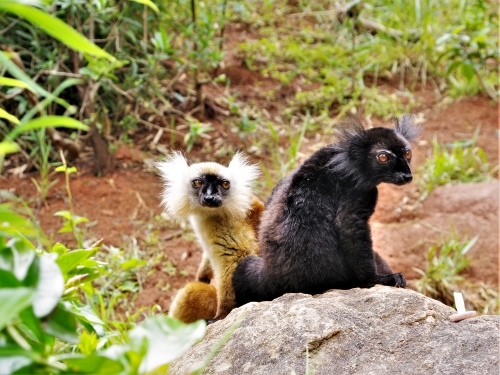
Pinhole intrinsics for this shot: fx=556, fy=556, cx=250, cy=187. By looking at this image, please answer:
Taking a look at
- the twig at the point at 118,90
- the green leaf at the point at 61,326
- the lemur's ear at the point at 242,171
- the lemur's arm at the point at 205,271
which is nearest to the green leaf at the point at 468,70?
the lemur's ear at the point at 242,171

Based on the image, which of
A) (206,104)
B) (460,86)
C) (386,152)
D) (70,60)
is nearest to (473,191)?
(460,86)

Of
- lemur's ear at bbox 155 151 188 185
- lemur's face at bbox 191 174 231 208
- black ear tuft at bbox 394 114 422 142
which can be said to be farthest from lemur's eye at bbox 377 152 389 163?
lemur's ear at bbox 155 151 188 185

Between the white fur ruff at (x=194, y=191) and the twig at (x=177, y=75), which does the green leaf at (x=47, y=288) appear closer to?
the white fur ruff at (x=194, y=191)

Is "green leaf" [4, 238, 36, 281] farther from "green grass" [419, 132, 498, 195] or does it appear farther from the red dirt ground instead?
"green grass" [419, 132, 498, 195]

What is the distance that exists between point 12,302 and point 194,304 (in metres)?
2.72

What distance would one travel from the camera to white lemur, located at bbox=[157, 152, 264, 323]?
3844mm

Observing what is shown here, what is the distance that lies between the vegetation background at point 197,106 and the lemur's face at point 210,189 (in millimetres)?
753

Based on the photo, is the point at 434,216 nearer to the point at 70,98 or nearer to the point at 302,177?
the point at 302,177

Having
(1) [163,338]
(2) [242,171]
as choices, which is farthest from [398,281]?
(1) [163,338]

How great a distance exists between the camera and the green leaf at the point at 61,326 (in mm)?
1452

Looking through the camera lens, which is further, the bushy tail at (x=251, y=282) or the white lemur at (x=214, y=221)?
the white lemur at (x=214, y=221)

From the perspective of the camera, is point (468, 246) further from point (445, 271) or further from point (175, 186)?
point (175, 186)

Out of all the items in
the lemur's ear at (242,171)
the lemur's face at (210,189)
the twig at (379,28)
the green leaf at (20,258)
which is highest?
the twig at (379,28)

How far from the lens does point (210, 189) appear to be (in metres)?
4.00
